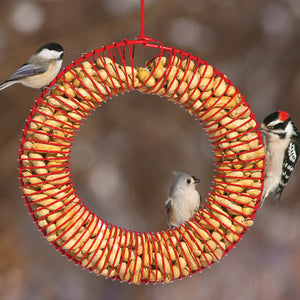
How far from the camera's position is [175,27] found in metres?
3.60

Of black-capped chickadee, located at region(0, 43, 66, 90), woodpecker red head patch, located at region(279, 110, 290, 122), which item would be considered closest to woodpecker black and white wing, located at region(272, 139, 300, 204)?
woodpecker red head patch, located at region(279, 110, 290, 122)

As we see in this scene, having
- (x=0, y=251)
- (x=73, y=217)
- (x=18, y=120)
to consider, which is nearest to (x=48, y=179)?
(x=73, y=217)

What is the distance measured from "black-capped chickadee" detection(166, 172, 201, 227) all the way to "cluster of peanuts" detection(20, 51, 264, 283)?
232 millimetres

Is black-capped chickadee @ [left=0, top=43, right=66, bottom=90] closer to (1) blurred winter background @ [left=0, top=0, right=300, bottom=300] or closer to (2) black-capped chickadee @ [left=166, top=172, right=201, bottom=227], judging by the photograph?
(2) black-capped chickadee @ [left=166, top=172, right=201, bottom=227]

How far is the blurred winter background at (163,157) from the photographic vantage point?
359cm

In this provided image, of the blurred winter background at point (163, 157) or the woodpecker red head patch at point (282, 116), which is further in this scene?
the blurred winter background at point (163, 157)

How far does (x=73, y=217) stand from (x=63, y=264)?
223 cm

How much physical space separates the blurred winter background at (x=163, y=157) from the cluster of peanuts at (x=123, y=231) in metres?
1.97

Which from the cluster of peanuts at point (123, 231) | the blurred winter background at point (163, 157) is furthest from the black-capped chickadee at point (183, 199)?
the blurred winter background at point (163, 157)

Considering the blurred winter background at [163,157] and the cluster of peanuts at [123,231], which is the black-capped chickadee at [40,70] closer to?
the cluster of peanuts at [123,231]

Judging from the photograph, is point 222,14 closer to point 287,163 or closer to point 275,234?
point 275,234

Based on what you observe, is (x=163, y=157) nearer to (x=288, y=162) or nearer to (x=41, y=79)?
(x=288, y=162)

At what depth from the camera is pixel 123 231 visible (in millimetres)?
1708

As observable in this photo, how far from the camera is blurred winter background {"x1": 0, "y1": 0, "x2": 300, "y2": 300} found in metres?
3.59
